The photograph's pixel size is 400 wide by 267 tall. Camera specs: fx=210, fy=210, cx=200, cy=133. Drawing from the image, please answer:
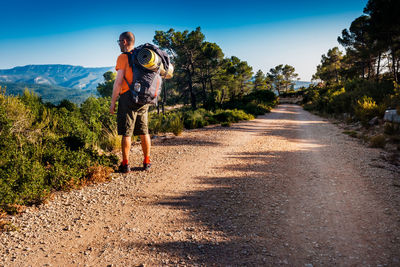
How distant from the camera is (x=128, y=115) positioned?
366 centimetres

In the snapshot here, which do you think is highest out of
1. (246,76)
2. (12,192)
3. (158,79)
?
(246,76)

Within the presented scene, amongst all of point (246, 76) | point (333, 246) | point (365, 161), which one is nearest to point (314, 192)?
point (333, 246)

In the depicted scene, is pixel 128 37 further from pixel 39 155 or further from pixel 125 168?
pixel 39 155

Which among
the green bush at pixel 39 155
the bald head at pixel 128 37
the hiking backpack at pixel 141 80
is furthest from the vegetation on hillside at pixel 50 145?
the bald head at pixel 128 37

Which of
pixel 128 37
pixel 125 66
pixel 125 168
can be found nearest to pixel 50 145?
pixel 125 168

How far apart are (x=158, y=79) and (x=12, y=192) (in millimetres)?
2545

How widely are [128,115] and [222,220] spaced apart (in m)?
2.35

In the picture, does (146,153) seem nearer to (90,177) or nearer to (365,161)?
(90,177)

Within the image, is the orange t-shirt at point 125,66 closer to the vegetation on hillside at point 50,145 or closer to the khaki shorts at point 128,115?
the khaki shorts at point 128,115

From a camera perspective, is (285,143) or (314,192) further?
(285,143)

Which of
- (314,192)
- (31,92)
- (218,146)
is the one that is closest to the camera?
(314,192)

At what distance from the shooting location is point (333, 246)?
192 cm

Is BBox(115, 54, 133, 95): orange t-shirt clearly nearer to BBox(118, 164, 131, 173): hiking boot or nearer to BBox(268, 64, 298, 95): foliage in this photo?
BBox(118, 164, 131, 173): hiking boot

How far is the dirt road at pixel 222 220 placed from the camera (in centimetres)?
184
